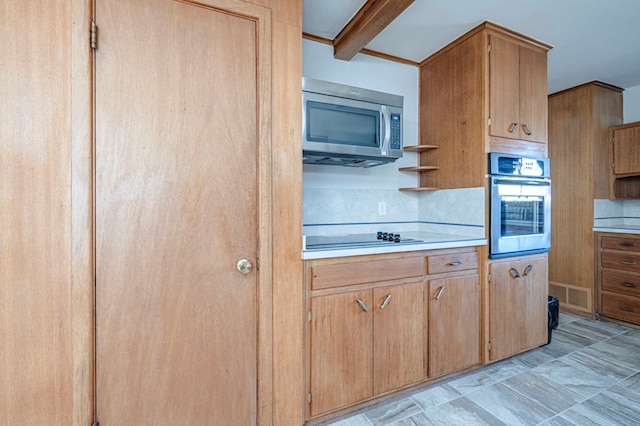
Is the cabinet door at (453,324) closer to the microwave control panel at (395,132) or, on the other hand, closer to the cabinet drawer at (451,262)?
the cabinet drawer at (451,262)

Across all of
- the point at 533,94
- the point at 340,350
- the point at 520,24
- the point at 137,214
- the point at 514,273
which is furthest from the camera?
the point at 533,94

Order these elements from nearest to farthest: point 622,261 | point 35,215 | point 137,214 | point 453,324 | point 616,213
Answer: point 35,215, point 137,214, point 453,324, point 622,261, point 616,213

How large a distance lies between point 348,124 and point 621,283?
3184 millimetres

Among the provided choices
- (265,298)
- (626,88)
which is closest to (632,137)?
(626,88)

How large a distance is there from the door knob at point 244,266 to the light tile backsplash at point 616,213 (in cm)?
359

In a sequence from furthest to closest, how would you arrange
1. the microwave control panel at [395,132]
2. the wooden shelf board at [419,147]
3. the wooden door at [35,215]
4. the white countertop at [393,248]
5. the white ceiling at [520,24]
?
1. the wooden shelf board at [419,147]
2. the microwave control panel at [395,132]
3. the white ceiling at [520,24]
4. the white countertop at [393,248]
5. the wooden door at [35,215]

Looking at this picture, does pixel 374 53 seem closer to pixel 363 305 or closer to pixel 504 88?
pixel 504 88

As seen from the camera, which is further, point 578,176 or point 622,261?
point 578,176

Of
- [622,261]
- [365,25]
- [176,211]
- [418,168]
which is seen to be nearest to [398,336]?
[418,168]

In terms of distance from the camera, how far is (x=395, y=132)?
2.02 m

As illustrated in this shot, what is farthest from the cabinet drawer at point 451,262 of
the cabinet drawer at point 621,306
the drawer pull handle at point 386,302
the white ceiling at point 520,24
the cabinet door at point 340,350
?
the cabinet drawer at point 621,306

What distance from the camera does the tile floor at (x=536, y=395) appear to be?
166cm

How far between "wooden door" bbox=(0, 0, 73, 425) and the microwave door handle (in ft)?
5.21

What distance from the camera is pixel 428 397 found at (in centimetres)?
186
